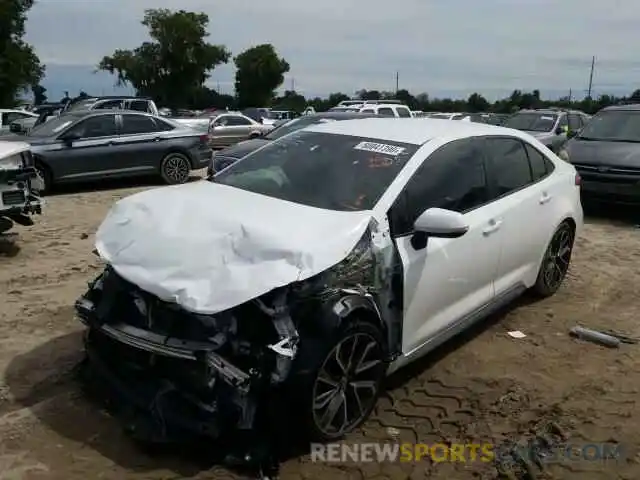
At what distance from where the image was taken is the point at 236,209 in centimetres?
377

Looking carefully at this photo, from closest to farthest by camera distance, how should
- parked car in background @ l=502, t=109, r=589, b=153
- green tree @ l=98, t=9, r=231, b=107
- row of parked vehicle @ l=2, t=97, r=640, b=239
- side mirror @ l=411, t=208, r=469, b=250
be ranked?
side mirror @ l=411, t=208, r=469, b=250 → row of parked vehicle @ l=2, t=97, r=640, b=239 → parked car in background @ l=502, t=109, r=589, b=153 → green tree @ l=98, t=9, r=231, b=107

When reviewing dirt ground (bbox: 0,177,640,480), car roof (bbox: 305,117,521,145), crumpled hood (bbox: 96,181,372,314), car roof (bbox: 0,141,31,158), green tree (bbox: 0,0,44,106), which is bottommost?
dirt ground (bbox: 0,177,640,480)

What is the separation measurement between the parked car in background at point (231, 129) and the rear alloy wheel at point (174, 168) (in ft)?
26.3

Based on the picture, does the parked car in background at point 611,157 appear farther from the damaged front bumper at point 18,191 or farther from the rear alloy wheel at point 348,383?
the damaged front bumper at point 18,191

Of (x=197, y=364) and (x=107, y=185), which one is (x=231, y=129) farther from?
(x=197, y=364)

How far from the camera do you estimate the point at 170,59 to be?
145 ft

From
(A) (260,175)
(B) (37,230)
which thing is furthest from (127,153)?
(A) (260,175)

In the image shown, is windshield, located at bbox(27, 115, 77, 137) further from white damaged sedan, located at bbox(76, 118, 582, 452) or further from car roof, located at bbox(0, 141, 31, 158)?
white damaged sedan, located at bbox(76, 118, 582, 452)

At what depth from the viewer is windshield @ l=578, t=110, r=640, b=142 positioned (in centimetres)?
1024

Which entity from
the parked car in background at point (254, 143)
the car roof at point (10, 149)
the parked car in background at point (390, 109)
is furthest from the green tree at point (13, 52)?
the car roof at point (10, 149)

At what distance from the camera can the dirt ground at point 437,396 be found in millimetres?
3312

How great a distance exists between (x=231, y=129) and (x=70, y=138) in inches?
402

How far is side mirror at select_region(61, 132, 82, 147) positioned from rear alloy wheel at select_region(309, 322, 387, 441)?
31.5 feet

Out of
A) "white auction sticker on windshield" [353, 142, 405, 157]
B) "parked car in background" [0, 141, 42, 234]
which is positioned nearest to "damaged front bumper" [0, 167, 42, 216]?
"parked car in background" [0, 141, 42, 234]
